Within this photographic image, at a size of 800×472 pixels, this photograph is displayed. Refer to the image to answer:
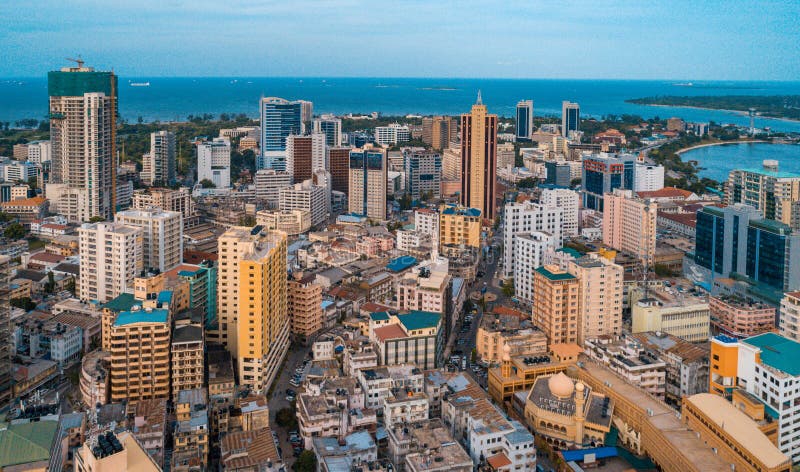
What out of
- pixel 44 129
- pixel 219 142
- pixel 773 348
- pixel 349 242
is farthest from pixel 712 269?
pixel 44 129

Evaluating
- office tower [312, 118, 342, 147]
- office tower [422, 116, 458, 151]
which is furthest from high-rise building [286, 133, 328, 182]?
office tower [422, 116, 458, 151]

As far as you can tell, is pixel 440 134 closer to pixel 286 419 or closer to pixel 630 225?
pixel 630 225

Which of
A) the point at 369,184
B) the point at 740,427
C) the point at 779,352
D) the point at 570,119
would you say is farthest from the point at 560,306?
→ the point at 570,119

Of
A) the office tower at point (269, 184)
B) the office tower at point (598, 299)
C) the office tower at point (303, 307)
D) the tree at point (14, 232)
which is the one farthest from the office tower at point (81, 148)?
the office tower at point (598, 299)

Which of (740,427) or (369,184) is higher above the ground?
(369,184)

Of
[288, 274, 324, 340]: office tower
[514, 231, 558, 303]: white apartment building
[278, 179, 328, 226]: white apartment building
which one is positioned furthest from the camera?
[278, 179, 328, 226]: white apartment building

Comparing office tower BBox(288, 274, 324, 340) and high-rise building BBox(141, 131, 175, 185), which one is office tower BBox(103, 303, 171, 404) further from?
high-rise building BBox(141, 131, 175, 185)
